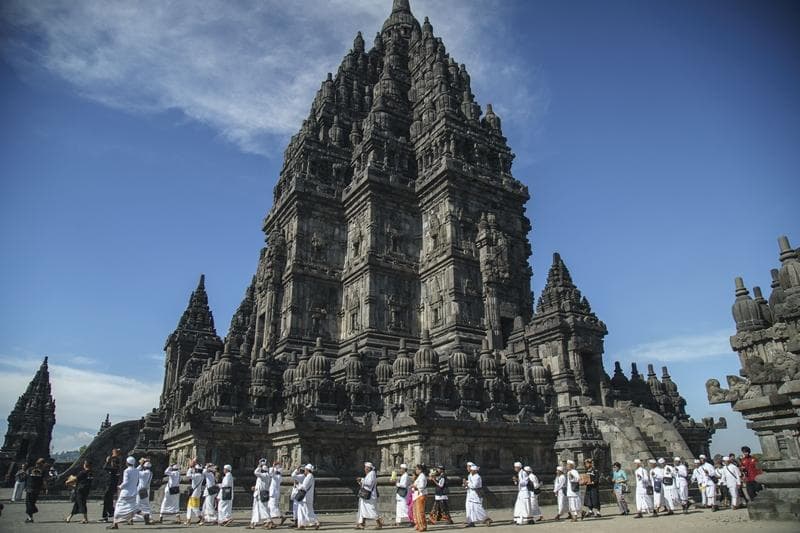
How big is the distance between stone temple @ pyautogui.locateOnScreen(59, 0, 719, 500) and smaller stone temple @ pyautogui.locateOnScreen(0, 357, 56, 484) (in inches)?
414

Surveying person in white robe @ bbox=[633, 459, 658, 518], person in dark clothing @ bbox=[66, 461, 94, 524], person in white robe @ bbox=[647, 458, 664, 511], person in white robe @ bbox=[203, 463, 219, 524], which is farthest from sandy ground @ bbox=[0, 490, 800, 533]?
person in white robe @ bbox=[647, 458, 664, 511]

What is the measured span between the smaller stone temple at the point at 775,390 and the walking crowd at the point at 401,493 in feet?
13.8

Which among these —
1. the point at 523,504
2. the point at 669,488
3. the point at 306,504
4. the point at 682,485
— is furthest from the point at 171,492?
the point at 682,485

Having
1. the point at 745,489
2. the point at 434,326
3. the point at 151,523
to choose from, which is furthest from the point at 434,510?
the point at 434,326

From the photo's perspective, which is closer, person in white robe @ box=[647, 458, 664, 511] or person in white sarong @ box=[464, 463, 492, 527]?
person in white sarong @ box=[464, 463, 492, 527]

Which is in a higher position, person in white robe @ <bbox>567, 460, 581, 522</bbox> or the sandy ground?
person in white robe @ <bbox>567, 460, 581, 522</bbox>

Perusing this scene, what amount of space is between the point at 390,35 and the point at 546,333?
3667cm

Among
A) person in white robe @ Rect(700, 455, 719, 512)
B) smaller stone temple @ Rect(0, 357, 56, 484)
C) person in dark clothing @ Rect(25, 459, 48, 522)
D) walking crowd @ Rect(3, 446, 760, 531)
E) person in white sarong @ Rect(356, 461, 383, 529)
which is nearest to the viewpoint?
person in white sarong @ Rect(356, 461, 383, 529)

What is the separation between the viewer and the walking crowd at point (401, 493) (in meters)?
16.0

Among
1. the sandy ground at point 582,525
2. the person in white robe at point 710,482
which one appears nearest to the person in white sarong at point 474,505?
the sandy ground at point 582,525

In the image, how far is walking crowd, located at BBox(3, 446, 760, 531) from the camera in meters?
16.0

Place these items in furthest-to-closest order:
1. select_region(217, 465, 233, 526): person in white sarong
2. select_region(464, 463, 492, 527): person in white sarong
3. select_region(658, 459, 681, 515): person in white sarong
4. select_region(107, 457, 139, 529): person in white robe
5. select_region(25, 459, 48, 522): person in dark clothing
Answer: select_region(658, 459, 681, 515): person in white sarong
select_region(217, 465, 233, 526): person in white sarong
select_region(25, 459, 48, 522): person in dark clothing
select_region(464, 463, 492, 527): person in white sarong
select_region(107, 457, 139, 529): person in white robe

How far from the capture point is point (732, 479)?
18312 mm

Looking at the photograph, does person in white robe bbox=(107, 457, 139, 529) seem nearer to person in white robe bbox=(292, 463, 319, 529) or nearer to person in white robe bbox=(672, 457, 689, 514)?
person in white robe bbox=(292, 463, 319, 529)
